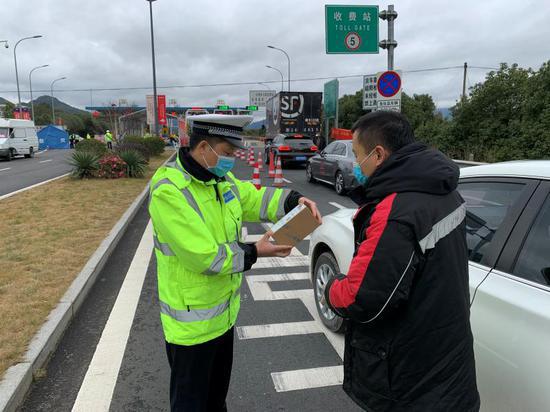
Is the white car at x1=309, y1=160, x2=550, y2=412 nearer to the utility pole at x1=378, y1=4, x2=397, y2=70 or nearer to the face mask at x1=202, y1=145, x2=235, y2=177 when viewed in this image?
the face mask at x1=202, y1=145, x2=235, y2=177

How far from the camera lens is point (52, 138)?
150 feet

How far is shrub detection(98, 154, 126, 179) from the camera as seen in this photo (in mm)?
14008

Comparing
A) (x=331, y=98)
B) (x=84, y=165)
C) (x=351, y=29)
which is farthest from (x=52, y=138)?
(x=351, y=29)

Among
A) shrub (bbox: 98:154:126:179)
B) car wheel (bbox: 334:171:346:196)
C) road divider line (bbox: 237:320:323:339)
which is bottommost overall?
road divider line (bbox: 237:320:323:339)

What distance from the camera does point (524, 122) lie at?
1866 cm

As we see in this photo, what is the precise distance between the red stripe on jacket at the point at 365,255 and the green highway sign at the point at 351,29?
1167cm

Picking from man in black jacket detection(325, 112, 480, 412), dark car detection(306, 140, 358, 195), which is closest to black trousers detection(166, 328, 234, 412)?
man in black jacket detection(325, 112, 480, 412)

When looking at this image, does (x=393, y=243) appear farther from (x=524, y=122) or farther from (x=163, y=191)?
(x=524, y=122)

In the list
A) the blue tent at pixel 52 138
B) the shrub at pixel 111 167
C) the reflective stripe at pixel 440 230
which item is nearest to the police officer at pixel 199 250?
the reflective stripe at pixel 440 230

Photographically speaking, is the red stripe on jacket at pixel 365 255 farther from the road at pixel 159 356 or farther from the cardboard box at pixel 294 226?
the road at pixel 159 356

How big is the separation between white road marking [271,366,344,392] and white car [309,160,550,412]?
4.05ft

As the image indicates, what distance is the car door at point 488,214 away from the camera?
2.12 meters

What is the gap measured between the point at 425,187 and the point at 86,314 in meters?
3.69

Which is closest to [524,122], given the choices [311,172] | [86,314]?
[311,172]
